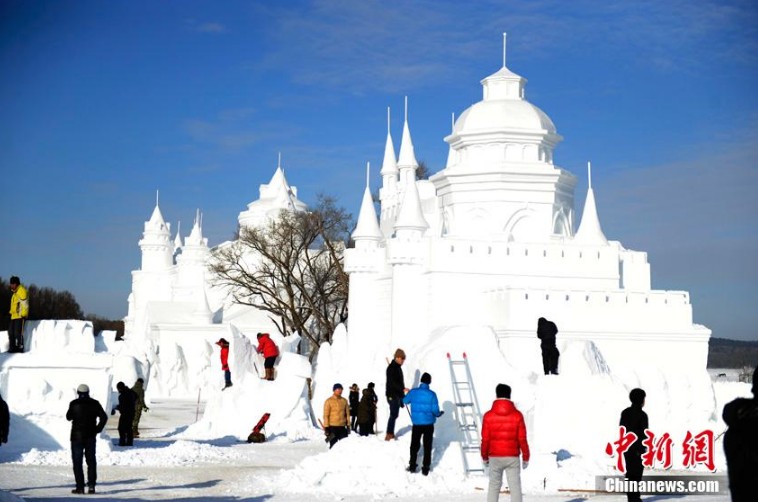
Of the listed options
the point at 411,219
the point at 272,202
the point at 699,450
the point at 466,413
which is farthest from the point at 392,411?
the point at 272,202

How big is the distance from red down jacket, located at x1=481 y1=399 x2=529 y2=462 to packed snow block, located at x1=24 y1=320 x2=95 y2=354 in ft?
33.2

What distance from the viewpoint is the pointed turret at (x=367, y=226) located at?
3978cm

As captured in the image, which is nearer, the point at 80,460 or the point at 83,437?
the point at 80,460

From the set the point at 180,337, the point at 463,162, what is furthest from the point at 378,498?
the point at 180,337

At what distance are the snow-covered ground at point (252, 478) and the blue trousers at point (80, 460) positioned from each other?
0.23m

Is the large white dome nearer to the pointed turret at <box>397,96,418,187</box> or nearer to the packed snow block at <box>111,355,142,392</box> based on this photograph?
the pointed turret at <box>397,96,418,187</box>

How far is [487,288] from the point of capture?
34750 mm

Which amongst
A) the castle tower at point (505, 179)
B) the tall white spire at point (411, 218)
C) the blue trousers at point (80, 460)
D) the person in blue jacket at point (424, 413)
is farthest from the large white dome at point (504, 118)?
the blue trousers at point (80, 460)

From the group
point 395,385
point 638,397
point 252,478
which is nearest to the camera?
point 638,397

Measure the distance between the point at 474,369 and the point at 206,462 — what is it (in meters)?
5.13

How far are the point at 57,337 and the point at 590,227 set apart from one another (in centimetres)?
2316

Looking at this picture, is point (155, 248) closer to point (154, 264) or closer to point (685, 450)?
point (154, 264)

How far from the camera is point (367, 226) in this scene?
132 ft

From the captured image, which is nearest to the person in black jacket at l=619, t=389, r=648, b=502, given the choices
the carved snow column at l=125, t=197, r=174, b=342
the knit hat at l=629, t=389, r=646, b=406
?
the knit hat at l=629, t=389, r=646, b=406
